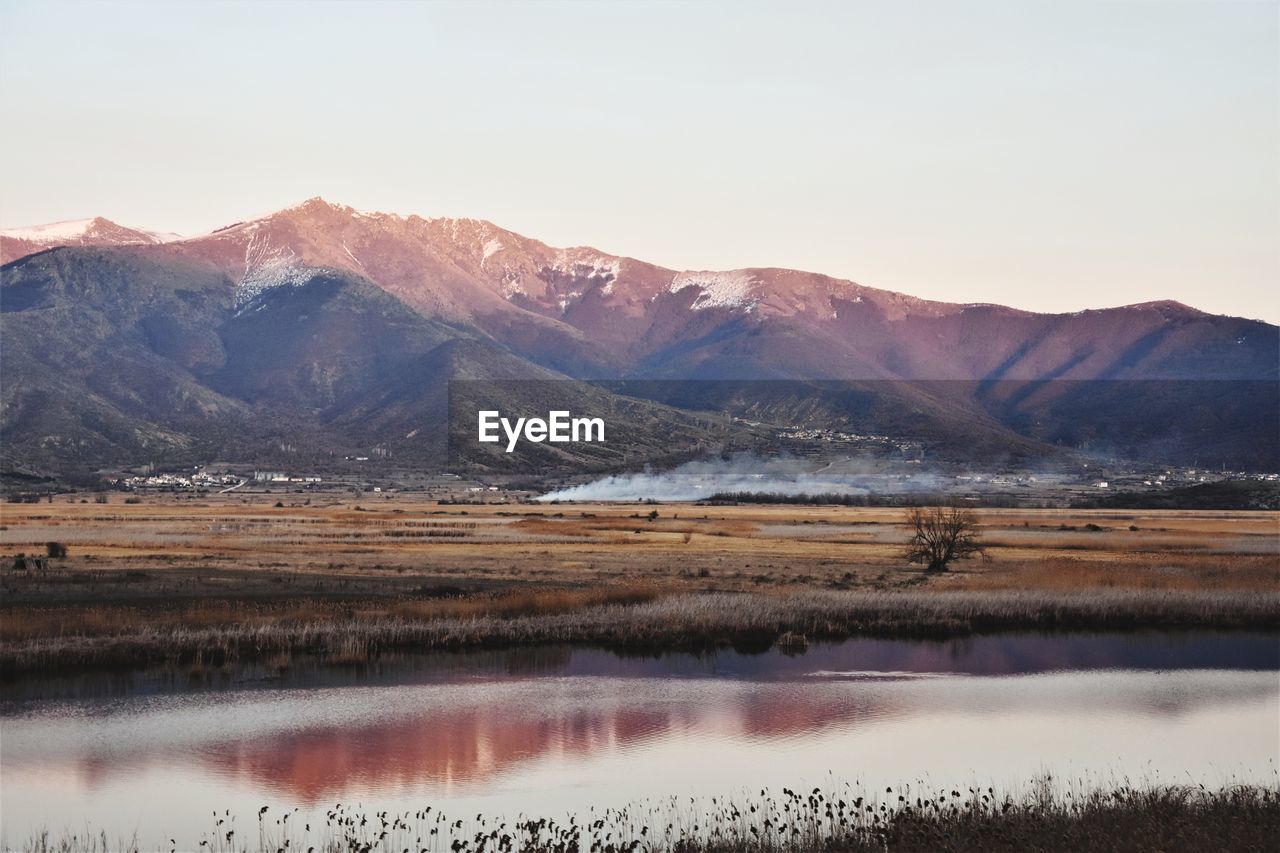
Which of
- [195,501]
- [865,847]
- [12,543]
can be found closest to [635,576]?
[12,543]

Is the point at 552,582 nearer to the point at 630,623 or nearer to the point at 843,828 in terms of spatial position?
the point at 630,623

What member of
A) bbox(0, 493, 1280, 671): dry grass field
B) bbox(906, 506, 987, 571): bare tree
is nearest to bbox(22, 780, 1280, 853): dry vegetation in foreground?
bbox(0, 493, 1280, 671): dry grass field

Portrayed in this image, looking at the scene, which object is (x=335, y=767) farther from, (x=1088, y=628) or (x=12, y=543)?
(x=12, y=543)

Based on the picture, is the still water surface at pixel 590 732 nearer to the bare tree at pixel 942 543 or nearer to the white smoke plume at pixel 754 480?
the bare tree at pixel 942 543

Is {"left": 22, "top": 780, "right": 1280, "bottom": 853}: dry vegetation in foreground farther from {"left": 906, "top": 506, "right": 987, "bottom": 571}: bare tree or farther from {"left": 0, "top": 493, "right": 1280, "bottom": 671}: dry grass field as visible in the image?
{"left": 906, "top": 506, "right": 987, "bottom": 571}: bare tree

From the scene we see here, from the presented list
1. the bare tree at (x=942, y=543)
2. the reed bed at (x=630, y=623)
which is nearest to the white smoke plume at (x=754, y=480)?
the bare tree at (x=942, y=543)

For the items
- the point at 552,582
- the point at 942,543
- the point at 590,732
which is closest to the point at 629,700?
the point at 590,732
